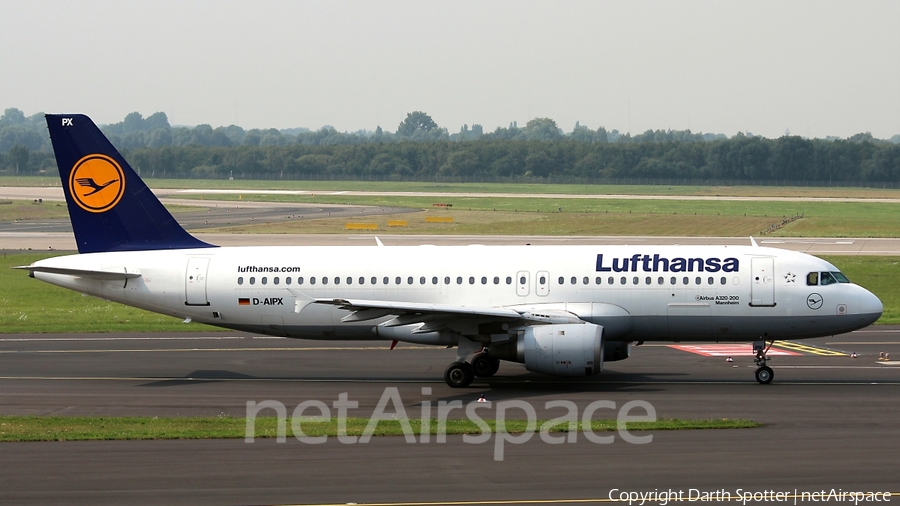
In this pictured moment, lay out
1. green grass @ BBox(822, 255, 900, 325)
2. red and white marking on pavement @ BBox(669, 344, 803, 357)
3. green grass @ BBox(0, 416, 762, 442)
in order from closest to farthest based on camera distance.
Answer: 1. green grass @ BBox(0, 416, 762, 442)
2. red and white marking on pavement @ BBox(669, 344, 803, 357)
3. green grass @ BBox(822, 255, 900, 325)

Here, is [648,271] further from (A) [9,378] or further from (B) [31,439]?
(A) [9,378]

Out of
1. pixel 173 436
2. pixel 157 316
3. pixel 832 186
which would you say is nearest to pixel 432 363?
pixel 173 436

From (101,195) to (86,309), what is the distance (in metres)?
17.9

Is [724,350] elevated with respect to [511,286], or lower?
lower

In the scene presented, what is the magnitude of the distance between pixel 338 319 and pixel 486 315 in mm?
5025

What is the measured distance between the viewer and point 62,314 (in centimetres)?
4538

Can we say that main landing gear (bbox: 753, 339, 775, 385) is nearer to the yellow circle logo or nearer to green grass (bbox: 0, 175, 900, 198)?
the yellow circle logo

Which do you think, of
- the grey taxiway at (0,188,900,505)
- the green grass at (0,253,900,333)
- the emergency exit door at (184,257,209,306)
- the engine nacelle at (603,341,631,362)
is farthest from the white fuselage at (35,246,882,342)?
the green grass at (0,253,900,333)

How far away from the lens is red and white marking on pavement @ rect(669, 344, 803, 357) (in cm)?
3456

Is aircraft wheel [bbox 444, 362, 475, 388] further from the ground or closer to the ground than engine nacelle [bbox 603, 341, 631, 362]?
closer to the ground

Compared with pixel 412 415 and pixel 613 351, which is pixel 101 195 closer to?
pixel 412 415

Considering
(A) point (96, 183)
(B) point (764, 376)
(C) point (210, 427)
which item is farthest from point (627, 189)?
(C) point (210, 427)

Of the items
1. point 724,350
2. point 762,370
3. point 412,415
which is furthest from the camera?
point 724,350

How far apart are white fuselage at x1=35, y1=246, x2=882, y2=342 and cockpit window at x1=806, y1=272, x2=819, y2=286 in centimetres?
6
